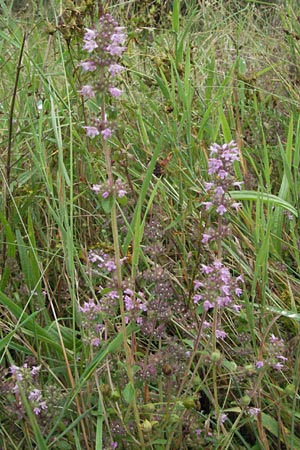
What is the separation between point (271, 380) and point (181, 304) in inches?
9.3

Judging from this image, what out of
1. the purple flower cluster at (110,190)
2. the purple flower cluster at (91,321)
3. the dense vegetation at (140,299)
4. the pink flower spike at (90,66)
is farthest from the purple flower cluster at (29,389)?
the pink flower spike at (90,66)

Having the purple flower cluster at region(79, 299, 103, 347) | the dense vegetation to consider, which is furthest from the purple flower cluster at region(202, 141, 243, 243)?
the purple flower cluster at region(79, 299, 103, 347)

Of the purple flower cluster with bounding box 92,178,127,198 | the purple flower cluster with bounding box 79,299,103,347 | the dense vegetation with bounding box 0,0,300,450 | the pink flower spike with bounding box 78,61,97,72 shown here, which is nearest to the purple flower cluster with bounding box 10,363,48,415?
the dense vegetation with bounding box 0,0,300,450

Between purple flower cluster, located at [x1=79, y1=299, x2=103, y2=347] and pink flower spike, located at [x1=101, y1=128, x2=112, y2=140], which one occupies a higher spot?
pink flower spike, located at [x1=101, y1=128, x2=112, y2=140]

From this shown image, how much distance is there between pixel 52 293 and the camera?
1.32m

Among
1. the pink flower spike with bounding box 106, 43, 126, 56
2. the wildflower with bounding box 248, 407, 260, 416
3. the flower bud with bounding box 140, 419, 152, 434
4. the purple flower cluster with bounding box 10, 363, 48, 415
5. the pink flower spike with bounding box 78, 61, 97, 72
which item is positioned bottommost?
the wildflower with bounding box 248, 407, 260, 416

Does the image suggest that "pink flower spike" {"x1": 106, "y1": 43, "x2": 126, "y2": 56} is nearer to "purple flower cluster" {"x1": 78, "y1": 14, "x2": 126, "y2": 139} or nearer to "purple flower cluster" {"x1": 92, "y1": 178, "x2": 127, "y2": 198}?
"purple flower cluster" {"x1": 78, "y1": 14, "x2": 126, "y2": 139}

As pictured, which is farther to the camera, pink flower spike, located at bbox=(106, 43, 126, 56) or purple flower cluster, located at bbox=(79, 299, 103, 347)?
purple flower cluster, located at bbox=(79, 299, 103, 347)

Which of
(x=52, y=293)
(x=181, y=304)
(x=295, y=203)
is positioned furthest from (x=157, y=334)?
(x=295, y=203)

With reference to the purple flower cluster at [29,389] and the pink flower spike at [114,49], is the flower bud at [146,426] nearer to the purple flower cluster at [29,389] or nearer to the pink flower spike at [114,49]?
the purple flower cluster at [29,389]

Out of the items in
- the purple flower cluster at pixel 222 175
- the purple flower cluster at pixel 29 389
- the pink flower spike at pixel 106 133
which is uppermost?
the pink flower spike at pixel 106 133

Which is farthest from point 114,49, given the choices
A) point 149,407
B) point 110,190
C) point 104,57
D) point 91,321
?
point 149,407

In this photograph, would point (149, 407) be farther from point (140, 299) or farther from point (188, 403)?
point (140, 299)

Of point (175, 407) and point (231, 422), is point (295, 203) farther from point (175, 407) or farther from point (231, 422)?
point (175, 407)
